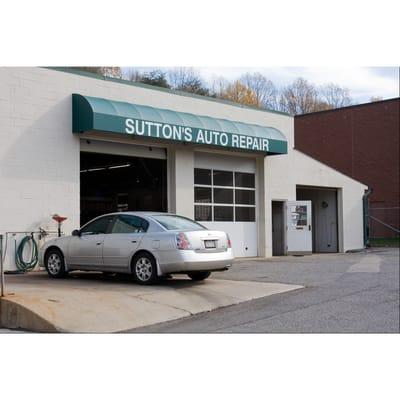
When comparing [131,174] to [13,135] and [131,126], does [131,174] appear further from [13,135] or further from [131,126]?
[13,135]

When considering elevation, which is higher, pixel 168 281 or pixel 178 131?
pixel 178 131

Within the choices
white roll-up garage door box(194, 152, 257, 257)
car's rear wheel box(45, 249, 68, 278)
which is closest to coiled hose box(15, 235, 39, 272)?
car's rear wheel box(45, 249, 68, 278)

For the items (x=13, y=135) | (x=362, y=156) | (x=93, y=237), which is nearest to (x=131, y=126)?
(x=13, y=135)

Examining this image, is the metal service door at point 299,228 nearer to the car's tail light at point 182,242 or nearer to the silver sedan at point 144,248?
the silver sedan at point 144,248

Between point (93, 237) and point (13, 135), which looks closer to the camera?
point (93, 237)

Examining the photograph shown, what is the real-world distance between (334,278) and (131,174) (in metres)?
10.2

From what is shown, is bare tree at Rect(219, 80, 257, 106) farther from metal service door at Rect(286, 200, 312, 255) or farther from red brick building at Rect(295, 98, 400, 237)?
metal service door at Rect(286, 200, 312, 255)

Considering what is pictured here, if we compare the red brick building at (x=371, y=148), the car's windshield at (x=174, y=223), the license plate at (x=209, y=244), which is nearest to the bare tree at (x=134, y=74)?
the red brick building at (x=371, y=148)

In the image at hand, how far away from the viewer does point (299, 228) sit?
23.9 meters

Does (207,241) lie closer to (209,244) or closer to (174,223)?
(209,244)

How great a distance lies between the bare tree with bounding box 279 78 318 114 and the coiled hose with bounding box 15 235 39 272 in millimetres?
43412

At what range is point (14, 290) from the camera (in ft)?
38.1

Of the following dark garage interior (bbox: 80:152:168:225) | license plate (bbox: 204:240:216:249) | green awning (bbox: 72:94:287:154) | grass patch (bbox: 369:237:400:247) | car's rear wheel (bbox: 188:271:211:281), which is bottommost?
grass patch (bbox: 369:237:400:247)

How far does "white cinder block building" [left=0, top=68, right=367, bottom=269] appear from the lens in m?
16.2
